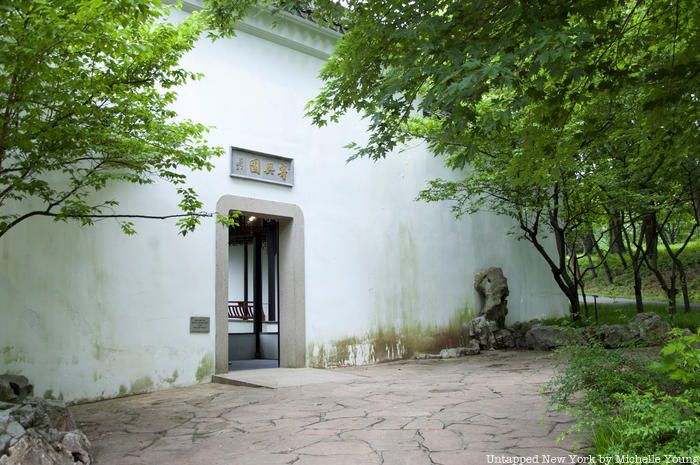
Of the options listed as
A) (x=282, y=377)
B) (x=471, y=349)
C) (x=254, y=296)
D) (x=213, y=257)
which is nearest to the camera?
(x=282, y=377)

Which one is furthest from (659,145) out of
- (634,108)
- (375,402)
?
(375,402)

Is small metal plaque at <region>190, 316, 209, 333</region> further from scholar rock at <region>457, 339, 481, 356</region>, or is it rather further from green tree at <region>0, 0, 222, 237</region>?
scholar rock at <region>457, 339, 481, 356</region>

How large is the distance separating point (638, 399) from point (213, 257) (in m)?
5.91

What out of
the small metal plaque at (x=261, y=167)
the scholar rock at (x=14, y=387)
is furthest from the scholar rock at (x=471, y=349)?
the scholar rock at (x=14, y=387)

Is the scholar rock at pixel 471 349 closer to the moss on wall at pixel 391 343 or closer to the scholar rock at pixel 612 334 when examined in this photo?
the moss on wall at pixel 391 343

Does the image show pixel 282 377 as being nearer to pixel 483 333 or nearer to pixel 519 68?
pixel 519 68

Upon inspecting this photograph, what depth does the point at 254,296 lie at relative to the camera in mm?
11273

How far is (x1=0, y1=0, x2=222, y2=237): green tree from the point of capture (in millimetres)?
3389

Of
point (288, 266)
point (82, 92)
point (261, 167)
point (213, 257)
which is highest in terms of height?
point (261, 167)

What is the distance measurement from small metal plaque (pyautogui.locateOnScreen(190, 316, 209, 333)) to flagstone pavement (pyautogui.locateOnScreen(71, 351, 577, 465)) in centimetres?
78

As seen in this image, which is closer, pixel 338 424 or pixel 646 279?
pixel 338 424

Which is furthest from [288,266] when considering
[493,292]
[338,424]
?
[493,292]

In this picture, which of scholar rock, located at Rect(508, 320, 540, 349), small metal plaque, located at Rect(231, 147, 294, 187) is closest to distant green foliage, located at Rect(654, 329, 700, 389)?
small metal plaque, located at Rect(231, 147, 294, 187)

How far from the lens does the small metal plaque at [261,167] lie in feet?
25.8
